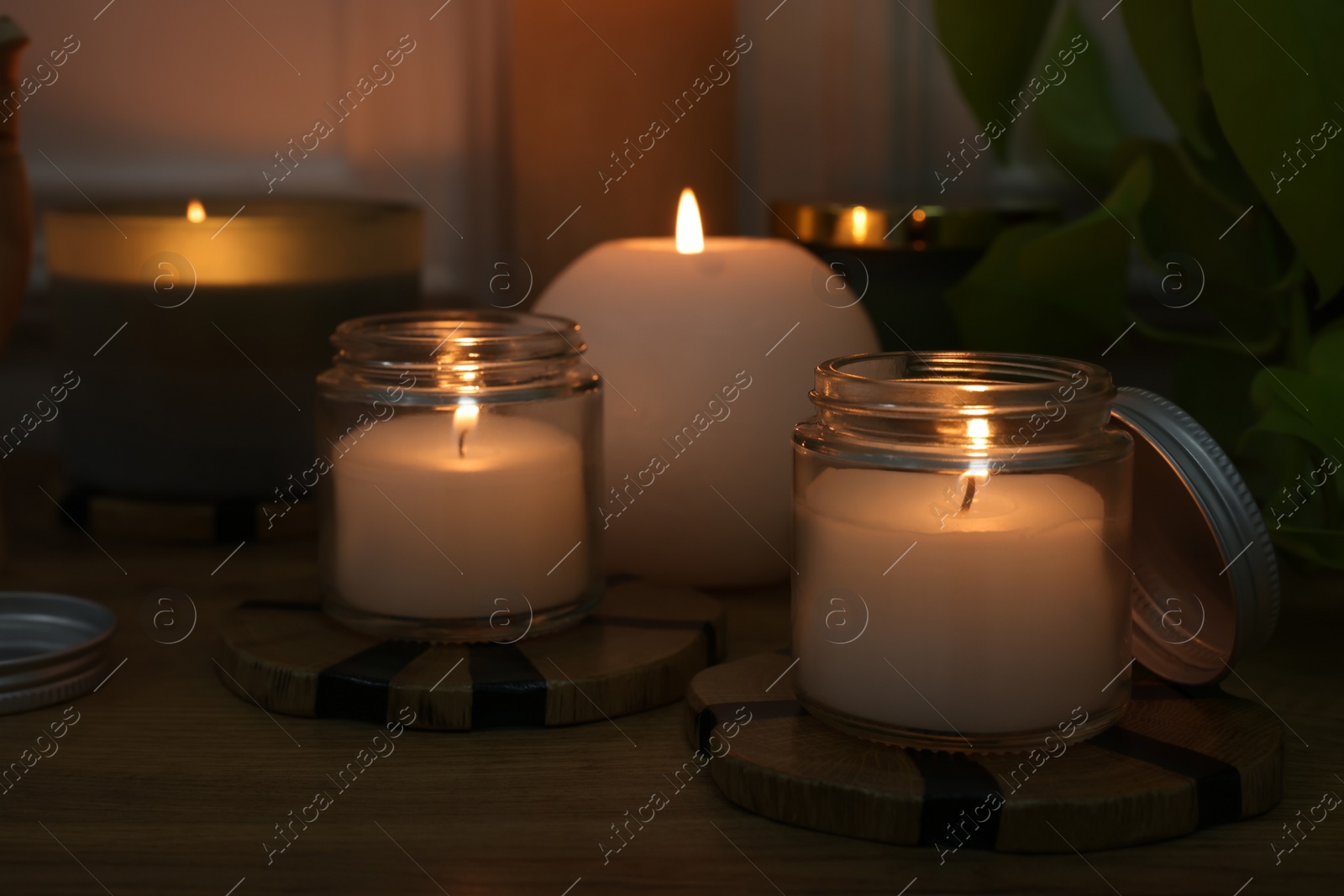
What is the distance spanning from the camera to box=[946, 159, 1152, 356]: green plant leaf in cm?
77

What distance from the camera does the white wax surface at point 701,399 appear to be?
2.46ft

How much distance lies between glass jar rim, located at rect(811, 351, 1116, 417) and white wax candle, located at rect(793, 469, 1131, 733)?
28 mm

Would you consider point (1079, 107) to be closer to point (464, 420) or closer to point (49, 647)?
point (464, 420)

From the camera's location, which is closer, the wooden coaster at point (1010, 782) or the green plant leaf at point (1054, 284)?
the wooden coaster at point (1010, 782)

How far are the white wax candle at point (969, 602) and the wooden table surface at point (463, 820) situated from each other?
0.06m

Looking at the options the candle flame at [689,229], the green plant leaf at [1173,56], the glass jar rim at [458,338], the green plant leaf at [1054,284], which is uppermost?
the green plant leaf at [1173,56]

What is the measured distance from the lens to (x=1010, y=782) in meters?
0.49

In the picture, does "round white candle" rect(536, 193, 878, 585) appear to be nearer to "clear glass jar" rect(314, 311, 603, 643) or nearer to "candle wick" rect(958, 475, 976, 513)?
"clear glass jar" rect(314, 311, 603, 643)

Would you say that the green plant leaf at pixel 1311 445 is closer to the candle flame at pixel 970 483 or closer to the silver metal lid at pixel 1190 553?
the silver metal lid at pixel 1190 553

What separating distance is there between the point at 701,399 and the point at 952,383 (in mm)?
Answer: 231

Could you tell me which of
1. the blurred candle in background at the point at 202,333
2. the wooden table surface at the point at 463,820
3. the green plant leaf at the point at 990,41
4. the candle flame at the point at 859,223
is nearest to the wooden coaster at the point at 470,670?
the wooden table surface at the point at 463,820

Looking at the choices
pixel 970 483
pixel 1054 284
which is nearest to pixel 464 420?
pixel 970 483

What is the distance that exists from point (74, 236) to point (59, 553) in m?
0.20

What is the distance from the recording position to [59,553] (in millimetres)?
856
